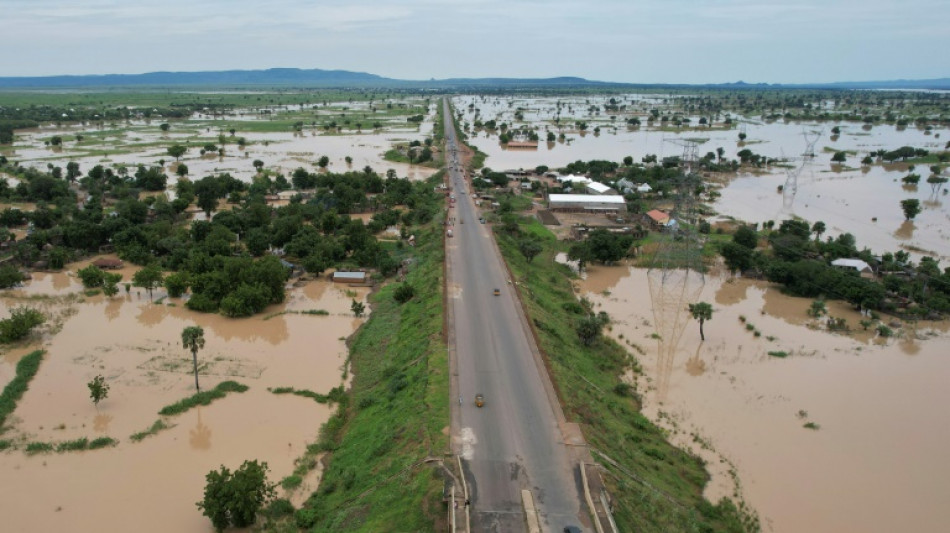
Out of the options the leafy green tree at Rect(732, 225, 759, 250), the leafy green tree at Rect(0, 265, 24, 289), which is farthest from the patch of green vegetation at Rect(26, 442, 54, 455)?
the leafy green tree at Rect(732, 225, 759, 250)

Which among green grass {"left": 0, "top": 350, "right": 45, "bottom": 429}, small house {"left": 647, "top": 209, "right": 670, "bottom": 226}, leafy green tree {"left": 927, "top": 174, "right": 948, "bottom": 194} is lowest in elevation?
green grass {"left": 0, "top": 350, "right": 45, "bottom": 429}

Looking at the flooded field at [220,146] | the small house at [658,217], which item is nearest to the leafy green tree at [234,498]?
the small house at [658,217]

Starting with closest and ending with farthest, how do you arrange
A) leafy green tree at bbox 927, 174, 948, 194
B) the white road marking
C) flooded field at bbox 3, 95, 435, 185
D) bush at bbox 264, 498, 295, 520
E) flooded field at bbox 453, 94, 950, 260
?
bush at bbox 264, 498, 295, 520, the white road marking, flooded field at bbox 453, 94, 950, 260, leafy green tree at bbox 927, 174, 948, 194, flooded field at bbox 3, 95, 435, 185

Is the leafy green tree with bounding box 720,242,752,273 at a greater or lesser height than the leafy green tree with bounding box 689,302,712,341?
greater

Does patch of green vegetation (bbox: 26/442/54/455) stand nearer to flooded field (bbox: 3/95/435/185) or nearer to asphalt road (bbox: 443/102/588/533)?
asphalt road (bbox: 443/102/588/533)

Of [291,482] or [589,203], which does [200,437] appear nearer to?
[291,482]

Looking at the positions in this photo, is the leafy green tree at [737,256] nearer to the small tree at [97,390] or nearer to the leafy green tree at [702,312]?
the leafy green tree at [702,312]

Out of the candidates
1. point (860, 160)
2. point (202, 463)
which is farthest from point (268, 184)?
point (860, 160)
